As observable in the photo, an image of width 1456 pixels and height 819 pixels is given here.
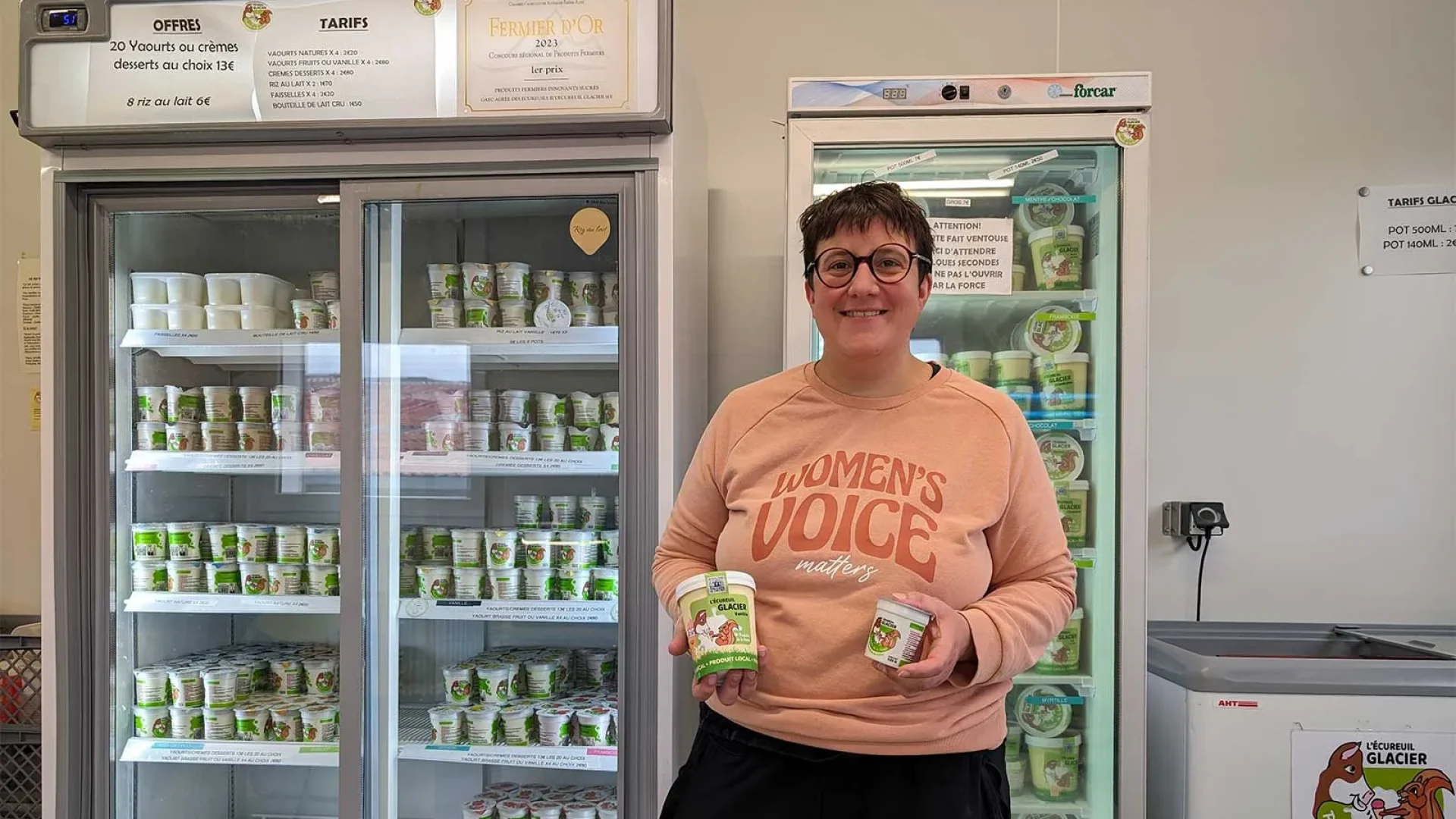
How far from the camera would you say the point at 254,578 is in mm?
2381

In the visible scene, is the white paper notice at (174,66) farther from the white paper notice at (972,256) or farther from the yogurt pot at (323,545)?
the white paper notice at (972,256)

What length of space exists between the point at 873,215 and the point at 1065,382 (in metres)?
1.06

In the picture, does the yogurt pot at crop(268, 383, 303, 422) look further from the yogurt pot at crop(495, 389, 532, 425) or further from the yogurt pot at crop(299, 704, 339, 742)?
the yogurt pot at crop(299, 704, 339, 742)

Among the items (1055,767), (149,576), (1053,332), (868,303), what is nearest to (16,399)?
(149,576)

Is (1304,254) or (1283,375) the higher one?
(1304,254)

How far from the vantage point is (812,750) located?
1.38m

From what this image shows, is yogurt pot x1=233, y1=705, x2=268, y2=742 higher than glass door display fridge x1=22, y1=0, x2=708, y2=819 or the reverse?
the reverse

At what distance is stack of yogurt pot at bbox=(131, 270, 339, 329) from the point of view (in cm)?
230

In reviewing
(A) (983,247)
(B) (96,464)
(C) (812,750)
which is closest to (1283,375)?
(A) (983,247)

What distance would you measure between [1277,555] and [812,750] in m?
2.06

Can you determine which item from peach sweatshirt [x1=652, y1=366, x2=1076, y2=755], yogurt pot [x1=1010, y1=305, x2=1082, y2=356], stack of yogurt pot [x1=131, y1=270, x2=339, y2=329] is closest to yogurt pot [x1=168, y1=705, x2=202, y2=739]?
stack of yogurt pot [x1=131, y1=270, x2=339, y2=329]

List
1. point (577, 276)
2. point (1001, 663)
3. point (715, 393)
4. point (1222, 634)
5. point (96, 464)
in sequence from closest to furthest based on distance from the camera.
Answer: point (1001, 663)
point (96, 464)
point (577, 276)
point (1222, 634)
point (715, 393)

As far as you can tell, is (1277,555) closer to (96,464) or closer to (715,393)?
(715,393)

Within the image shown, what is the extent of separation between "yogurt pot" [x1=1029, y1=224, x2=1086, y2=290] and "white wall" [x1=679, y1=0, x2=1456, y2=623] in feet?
2.11
